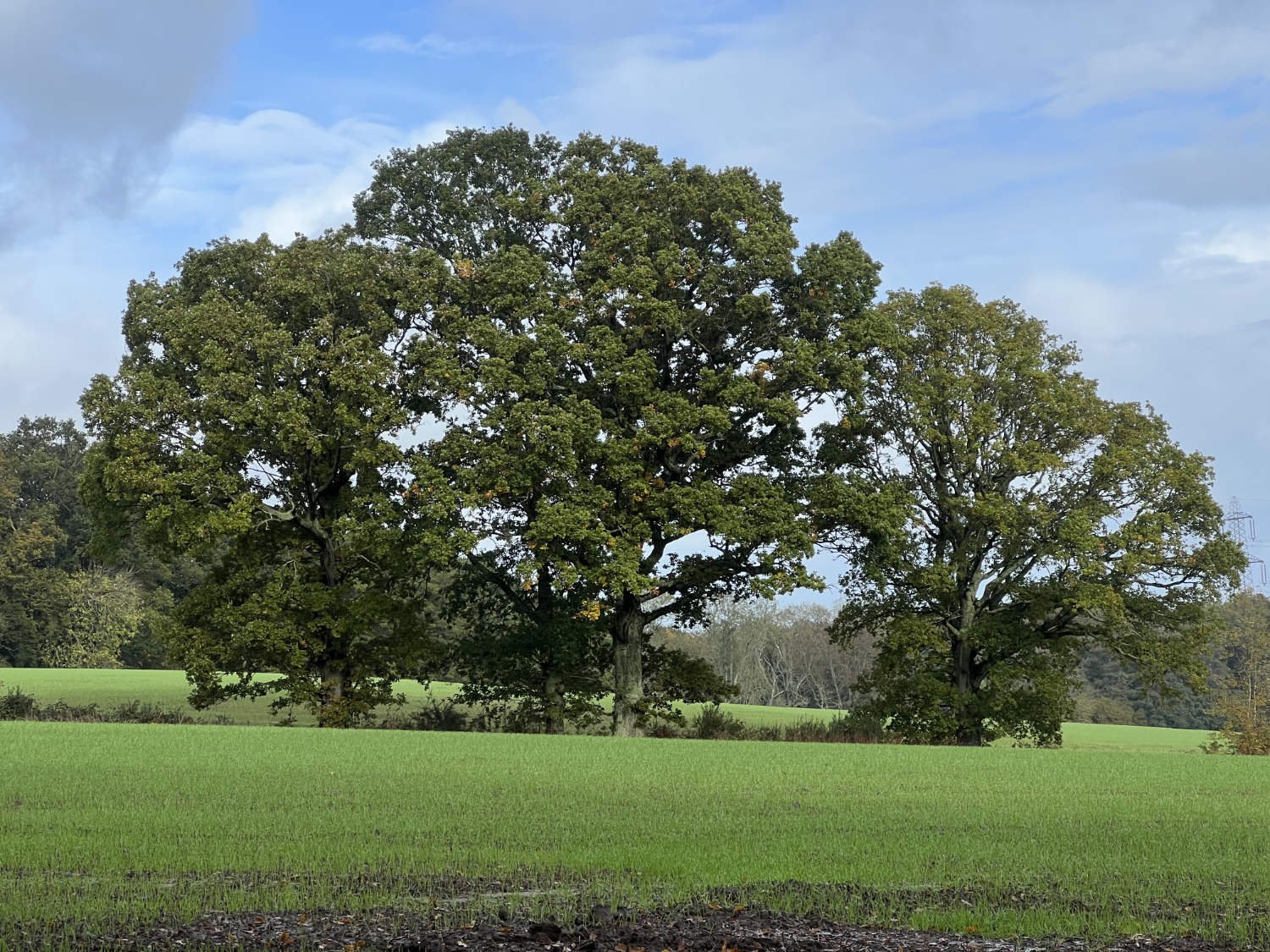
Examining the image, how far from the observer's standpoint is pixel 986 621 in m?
41.8

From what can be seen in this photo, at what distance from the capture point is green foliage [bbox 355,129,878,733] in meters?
36.2

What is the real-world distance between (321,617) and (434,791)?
20757mm

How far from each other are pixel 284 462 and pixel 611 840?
28331 mm

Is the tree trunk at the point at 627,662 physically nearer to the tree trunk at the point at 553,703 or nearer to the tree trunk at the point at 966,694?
the tree trunk at the point at 553,703

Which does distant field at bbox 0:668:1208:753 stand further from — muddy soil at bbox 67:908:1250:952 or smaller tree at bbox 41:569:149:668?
muddy soil at bbox 67:908:1250:952

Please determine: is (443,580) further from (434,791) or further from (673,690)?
(434,791)

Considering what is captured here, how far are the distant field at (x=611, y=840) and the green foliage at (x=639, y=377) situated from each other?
11653 mm

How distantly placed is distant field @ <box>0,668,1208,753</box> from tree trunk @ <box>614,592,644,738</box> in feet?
23.9

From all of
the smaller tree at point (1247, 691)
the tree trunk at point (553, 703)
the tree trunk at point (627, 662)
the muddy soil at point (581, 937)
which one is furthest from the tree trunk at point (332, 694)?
the muddy soil at point (581, 937)

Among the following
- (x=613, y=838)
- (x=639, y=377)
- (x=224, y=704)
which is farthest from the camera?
(x=224, y=704)

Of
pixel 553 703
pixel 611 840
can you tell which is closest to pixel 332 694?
pixel 553 703

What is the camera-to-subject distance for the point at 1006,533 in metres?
41.1

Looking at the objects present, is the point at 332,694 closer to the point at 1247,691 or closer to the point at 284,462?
the point at 284,462

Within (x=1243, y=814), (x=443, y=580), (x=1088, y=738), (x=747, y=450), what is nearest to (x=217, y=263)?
(x=747, y=450)
